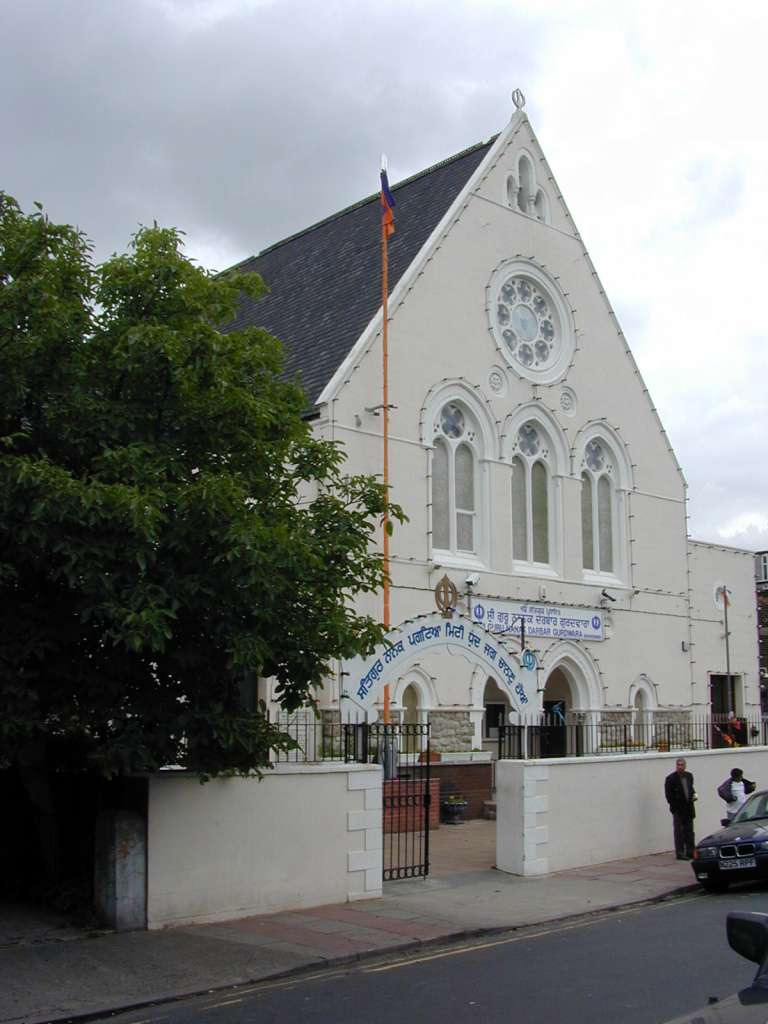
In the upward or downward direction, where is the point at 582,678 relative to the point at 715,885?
upward

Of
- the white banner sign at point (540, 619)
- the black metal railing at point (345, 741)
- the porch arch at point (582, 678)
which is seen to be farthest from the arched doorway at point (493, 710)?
the black metal railing at point (345, 741)

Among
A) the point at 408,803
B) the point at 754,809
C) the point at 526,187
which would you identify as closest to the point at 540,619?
the point at 408,803

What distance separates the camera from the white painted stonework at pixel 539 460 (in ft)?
83.0

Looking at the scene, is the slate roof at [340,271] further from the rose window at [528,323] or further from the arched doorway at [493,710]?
the arched doorway at [493,710]

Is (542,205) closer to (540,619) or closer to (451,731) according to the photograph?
(540,619)

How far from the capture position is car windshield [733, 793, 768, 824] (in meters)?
16.8

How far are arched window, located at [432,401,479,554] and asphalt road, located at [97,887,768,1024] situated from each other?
546 inches

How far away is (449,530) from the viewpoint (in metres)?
26.4

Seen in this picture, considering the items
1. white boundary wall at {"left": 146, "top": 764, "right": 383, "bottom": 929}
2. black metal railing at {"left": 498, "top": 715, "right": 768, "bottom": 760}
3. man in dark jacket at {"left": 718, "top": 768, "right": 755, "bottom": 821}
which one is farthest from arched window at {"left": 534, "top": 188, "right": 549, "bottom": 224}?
white boundary wall at {"left": 146, "top": 764, "right": 383, "bottom": 929}

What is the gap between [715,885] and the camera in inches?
637

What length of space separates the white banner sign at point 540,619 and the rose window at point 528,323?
5.68 metres

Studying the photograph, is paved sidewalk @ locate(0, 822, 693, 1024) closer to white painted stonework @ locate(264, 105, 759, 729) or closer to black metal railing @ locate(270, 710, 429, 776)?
black metal railing @ locate(270, 710, 429, 776)

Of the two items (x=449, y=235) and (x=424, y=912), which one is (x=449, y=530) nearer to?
(x=449, y=235)

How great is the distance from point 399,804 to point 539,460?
14.0 metres
